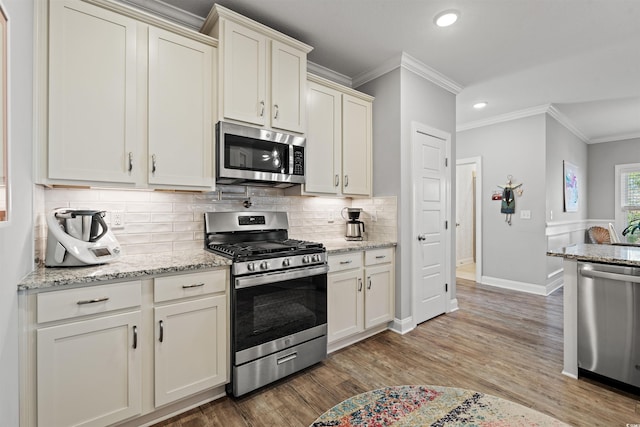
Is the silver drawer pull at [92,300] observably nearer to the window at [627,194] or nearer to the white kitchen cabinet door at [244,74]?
the white kitchen cabinet door at [244,74]

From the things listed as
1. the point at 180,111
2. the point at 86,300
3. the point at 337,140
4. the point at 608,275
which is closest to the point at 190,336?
the point at 86,300

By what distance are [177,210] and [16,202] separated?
3.34 ft

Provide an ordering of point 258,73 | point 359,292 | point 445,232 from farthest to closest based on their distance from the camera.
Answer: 1. point 445,232
2. point 359,292
3. point 258,73

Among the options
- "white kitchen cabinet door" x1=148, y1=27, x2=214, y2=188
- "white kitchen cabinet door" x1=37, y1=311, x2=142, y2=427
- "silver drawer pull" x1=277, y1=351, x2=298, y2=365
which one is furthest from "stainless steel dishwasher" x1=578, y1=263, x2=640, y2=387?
"white kitchen cabinet door" x1=37, y1=311, x2=142, y2=427

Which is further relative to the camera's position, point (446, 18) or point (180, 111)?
point (446, 18)

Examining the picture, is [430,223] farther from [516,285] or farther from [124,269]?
[124,269]

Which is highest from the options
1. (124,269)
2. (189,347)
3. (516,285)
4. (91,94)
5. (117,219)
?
(91,94)

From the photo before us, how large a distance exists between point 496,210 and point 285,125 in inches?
158

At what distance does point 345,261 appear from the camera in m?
2.63

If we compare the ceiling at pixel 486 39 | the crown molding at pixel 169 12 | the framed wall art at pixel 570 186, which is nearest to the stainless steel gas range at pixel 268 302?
the crown molding at pixel 169 12

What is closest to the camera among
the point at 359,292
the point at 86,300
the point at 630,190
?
the point at 86,300

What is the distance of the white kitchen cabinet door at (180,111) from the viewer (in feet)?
6.38

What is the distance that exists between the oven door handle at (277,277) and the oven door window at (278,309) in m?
0.03

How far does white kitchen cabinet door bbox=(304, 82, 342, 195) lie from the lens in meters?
2.78
